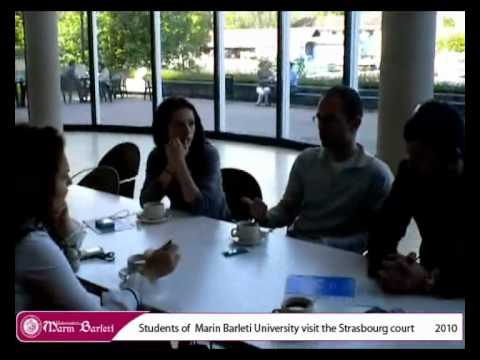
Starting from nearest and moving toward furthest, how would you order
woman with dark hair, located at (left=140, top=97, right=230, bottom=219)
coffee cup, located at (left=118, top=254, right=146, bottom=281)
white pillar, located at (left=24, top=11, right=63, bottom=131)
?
coffee cup, located at (left=118, top=254, right=146, bottom=281), woman with dark hair, located at (left=140, top=97, right=230, bottom=219), white pillar, located at (left=24, top=11, right=63, bottom=131)

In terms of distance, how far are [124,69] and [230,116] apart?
2.19 meters

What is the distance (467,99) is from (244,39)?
8426mm

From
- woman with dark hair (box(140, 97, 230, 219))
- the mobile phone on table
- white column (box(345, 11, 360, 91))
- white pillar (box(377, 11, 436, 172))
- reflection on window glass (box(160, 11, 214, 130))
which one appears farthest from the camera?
reflection on window glass (box(160, 11, 214, 130))

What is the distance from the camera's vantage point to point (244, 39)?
9.19 meters

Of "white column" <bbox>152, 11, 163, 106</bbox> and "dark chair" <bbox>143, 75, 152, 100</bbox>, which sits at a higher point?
"white column" <bbox>152, 11, 163, 106</bbox>

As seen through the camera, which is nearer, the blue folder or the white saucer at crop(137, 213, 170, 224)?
the blue folder

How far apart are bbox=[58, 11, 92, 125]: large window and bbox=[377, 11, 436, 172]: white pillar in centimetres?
612

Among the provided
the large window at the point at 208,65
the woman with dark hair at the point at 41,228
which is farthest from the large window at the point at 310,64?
the woman with dark hair at the point at 41,228

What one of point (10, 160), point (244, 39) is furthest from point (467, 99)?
point (244, 39)

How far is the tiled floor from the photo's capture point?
6504mm

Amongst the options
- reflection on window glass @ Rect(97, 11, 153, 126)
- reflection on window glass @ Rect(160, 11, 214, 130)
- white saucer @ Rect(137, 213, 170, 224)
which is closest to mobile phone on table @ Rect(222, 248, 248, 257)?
white saucer @ Rect(137, 213, 170, 224)

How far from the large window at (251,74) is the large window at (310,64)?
13.2 inches

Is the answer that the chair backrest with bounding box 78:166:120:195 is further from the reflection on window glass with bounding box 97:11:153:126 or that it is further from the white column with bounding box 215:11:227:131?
the reflection on window glass with bounding box 97:11:153:126

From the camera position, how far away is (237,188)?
3.09 meters
